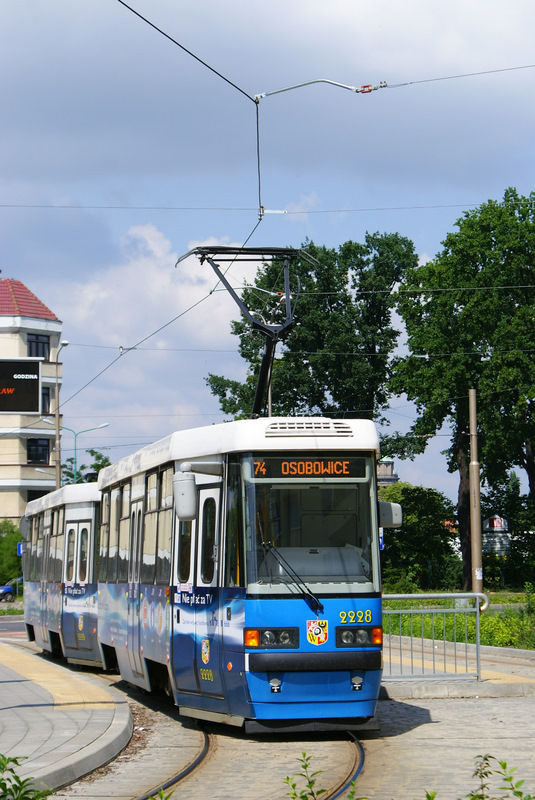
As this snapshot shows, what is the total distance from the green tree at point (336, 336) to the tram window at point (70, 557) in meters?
38.8

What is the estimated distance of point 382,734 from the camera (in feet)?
37.5

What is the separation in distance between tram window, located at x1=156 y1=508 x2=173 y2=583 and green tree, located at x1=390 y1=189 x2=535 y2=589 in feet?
Answer: 126

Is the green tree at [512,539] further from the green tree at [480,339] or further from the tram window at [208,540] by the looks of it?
the tram window at [208,540]

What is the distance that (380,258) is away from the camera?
198 ft

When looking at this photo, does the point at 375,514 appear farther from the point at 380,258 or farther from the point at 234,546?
the point at 380,258

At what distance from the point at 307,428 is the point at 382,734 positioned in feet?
10.0

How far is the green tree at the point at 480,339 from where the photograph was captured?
50406 mm

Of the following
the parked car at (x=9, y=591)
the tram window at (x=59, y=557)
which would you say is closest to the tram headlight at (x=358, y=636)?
the tram window at (x=59, y=557)

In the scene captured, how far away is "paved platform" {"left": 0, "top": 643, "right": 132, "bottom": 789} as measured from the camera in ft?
29.0

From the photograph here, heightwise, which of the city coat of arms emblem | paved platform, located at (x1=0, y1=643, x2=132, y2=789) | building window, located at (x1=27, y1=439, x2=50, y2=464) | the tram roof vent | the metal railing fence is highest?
building window, located at (x1=27, y1=439, x2=50, y2=464)

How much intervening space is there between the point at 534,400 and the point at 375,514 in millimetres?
41362

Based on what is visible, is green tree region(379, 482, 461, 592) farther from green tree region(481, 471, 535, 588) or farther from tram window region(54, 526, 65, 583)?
tram window region(54, 526, 65, 583)

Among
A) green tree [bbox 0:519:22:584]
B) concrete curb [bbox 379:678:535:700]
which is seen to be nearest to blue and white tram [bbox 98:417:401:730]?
concrete curb [bbox 379:678:535:700]

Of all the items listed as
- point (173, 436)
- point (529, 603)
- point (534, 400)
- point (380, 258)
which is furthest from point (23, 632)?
point (380, 258)
